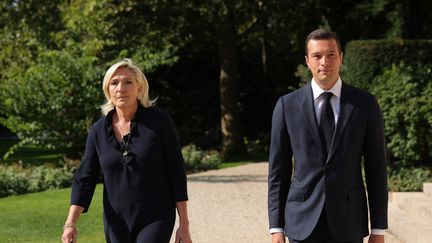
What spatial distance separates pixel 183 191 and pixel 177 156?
191 millimetres

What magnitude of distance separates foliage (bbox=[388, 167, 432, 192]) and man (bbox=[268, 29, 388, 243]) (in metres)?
8.28

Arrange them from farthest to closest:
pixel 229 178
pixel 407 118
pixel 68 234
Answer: pixel 229 178 → pixel 407 118 → pixel 68 234

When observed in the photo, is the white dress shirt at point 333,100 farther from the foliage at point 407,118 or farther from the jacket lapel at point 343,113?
the foliage at point 407,118

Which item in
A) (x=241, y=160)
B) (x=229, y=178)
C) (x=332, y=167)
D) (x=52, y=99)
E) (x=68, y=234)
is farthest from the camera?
(x=241, y=160)

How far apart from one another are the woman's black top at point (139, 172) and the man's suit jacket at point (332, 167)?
663 mm

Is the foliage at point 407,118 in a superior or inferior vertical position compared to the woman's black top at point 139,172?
inferior

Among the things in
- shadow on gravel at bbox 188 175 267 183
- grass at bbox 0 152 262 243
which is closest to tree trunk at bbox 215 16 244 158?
shadow on gravel at bbox 188 175 267 183

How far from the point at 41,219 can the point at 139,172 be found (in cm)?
602

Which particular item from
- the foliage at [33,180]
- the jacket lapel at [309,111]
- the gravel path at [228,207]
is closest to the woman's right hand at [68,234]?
the jacket lapel at [309,111]

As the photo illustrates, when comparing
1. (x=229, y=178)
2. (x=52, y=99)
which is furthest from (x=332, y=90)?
(x=52, y=99)

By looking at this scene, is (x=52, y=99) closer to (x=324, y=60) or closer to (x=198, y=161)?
(x=198, y=161)

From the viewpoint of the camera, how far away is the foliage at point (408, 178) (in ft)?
37.2

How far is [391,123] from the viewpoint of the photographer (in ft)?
39.5

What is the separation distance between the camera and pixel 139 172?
375 centimetres
